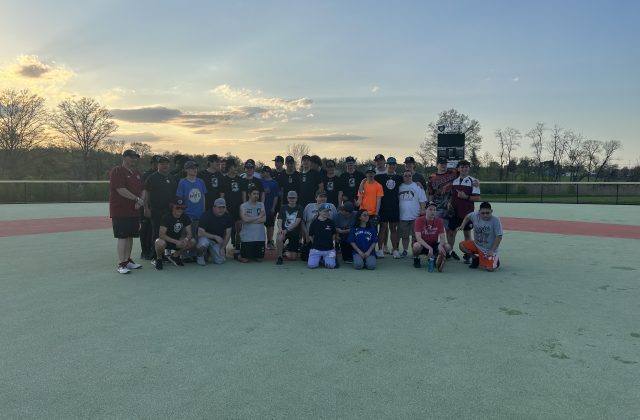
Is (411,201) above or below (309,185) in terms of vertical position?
below

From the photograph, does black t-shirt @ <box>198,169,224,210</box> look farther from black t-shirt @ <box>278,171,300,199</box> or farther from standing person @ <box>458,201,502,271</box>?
standing person @ <box>458,201,502,271</box>

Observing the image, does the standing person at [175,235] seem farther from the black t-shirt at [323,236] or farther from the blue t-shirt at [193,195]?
the black t-shirt at [323,236]

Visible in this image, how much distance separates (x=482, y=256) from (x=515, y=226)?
24.9ft

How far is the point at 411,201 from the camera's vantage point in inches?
331

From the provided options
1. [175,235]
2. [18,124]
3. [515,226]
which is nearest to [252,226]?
[175,235]

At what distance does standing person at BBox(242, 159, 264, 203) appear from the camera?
8.55m

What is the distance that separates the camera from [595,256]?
8.54 metres

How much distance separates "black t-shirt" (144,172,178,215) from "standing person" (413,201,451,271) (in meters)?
4.50

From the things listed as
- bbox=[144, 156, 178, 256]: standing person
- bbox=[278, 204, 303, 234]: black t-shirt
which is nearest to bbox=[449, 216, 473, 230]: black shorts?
bbox=[278, 204, 303, 234]: black t-shirt

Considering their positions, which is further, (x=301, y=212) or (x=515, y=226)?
(x=515, y=226)

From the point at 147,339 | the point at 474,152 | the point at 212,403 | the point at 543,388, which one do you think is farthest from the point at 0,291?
the point at 474,152

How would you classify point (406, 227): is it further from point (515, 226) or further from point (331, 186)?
point (515, 226)

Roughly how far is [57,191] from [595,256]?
28.3m

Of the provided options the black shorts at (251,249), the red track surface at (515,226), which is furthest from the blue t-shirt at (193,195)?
the red track surface at (515,226)
